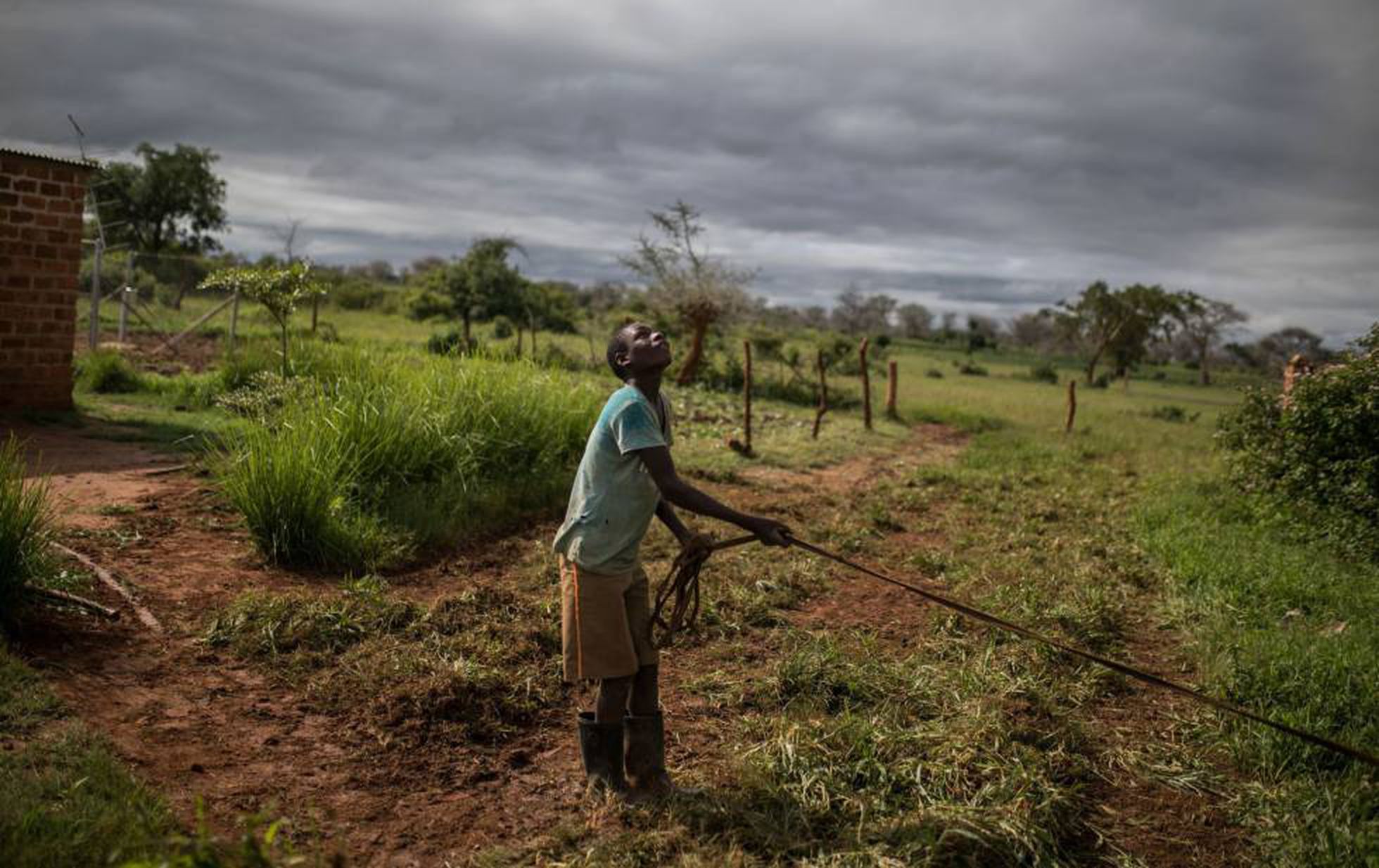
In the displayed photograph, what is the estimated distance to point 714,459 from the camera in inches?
484

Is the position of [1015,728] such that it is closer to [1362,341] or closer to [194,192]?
[1362,341]

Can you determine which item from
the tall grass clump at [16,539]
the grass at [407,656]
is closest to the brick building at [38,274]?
the tall grass clump at [16,539]

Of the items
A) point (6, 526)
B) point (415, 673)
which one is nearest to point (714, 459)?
point (415, 673)

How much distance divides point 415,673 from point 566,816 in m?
1.40

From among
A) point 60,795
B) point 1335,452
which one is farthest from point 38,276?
point 1335,452

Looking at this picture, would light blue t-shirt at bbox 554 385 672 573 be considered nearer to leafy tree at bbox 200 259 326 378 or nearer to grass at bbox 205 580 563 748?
grass at bbox 205 580 563 748

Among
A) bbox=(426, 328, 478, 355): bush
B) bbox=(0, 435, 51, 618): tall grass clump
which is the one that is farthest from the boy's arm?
bbox=(426, 328, 478, 355): bush

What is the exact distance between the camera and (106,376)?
12117 mm

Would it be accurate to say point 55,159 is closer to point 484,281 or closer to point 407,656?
point 407,656

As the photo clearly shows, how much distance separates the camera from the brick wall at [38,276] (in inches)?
383

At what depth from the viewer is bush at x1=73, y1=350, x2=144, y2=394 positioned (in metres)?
12.0

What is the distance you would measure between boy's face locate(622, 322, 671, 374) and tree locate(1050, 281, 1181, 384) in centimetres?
4066

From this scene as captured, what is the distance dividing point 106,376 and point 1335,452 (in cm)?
1351

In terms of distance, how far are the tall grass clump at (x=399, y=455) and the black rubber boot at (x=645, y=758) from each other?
310cm
